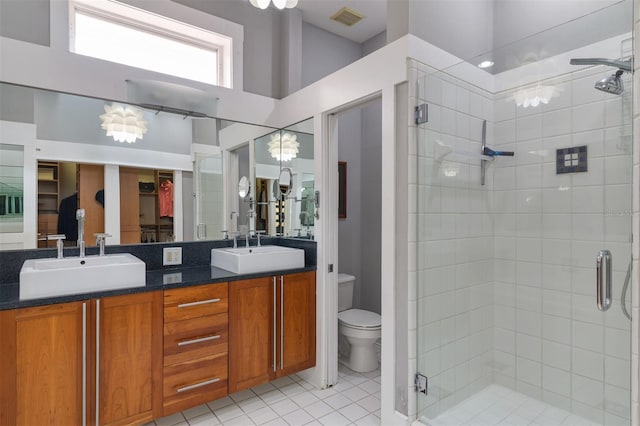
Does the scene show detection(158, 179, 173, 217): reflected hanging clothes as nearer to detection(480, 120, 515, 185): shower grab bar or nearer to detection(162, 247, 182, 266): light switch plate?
detection(162, 247, 182, 266): light switch plate

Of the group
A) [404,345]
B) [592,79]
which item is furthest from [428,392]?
[592,79]

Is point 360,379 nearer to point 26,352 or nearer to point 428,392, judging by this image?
point 428,392

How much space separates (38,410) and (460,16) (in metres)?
3.25

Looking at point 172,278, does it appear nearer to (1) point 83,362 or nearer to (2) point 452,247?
(1) point 83,362

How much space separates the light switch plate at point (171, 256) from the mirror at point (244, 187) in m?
0.65

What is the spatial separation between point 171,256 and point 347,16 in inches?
97.7

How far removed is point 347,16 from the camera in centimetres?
305

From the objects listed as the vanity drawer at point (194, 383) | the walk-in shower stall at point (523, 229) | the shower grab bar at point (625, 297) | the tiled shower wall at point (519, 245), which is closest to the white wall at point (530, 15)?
the walk-in shower stall at point (523, 229)

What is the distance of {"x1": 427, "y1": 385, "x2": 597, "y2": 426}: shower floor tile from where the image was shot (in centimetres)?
196

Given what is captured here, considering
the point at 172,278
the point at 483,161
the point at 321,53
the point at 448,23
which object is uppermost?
the point at 321,53

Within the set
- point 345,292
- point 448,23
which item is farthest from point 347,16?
point 345,292

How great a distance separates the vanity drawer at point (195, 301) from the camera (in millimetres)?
1935

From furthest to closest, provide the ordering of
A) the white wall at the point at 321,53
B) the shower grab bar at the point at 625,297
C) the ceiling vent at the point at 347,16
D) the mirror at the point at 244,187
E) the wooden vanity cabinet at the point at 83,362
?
the white wall at the point at 321,53 → the ceiling vent at the point at 347,16 → the mirror at the point at 244,187 → the wooden vanity cabinet at the point at 83,362 → the shower grab bar at the point at 625,297

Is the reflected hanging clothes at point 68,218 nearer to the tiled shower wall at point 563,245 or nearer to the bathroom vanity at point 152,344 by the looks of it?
the bathroom vanity at point 152,344
